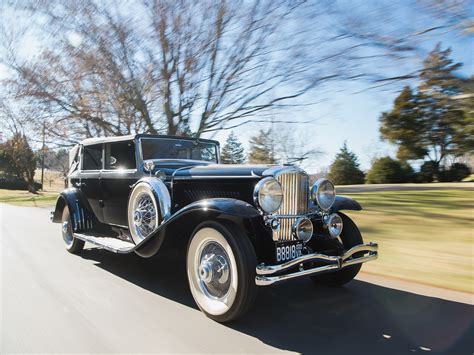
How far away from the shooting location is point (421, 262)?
542 cm

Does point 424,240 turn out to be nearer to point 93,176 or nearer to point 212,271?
point 212,271

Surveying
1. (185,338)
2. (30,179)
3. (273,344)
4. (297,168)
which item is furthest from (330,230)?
(30,179)

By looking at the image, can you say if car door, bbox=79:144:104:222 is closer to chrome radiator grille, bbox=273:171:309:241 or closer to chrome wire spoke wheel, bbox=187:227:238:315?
chrome wire spoke wheel, bbox=187:227:238:315

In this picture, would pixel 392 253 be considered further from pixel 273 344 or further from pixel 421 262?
pixel 273 344

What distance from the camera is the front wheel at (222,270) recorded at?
10.4 feet

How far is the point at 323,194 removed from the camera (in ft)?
13.6

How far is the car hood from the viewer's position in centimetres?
396

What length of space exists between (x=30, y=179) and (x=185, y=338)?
35.9m

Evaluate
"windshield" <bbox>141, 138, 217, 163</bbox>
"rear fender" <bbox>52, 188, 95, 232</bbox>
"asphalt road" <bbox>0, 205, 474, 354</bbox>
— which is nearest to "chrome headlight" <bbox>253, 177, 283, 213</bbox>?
"asphalt road" <bbox>0, 205, 474, 354</bbox>

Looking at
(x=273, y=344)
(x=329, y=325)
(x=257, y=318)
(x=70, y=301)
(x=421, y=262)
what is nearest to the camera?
(x=273, y=344)

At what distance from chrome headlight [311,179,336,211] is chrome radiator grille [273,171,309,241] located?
3.2 inches

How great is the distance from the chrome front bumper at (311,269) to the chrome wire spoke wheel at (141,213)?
1733mm

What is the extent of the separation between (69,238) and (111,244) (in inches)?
66.9

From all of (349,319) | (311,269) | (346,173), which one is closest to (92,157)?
(311,269)
